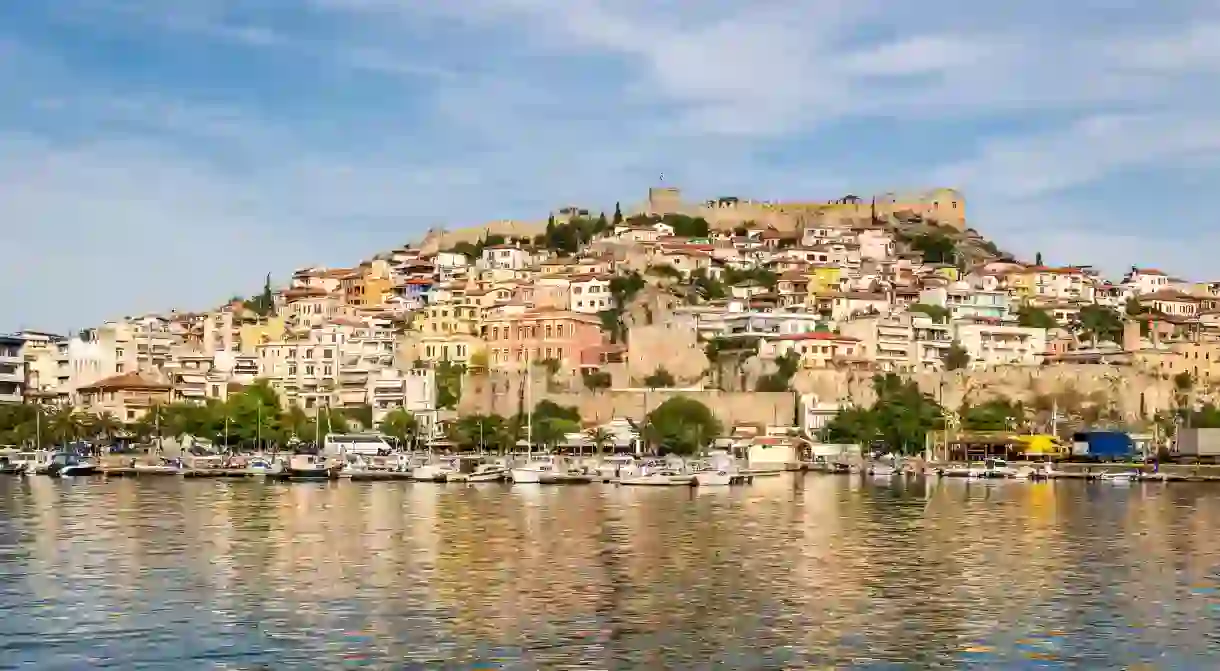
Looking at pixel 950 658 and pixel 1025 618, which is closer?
pixel 950 658

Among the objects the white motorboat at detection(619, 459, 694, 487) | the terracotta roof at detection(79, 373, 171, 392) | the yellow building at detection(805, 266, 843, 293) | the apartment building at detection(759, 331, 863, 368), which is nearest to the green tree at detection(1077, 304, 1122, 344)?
the yellow building at detection(805, 266, 843, 293)

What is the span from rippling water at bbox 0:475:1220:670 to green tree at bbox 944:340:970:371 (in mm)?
40918

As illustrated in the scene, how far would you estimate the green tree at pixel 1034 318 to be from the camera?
9812cm

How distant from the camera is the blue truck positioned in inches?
2987

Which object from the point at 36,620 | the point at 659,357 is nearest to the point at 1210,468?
the point at 659,357

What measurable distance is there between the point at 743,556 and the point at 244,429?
48.6 meters

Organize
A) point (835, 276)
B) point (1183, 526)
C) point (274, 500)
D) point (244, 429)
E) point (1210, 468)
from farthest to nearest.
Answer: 1. point (835, 276)
2. point (244, 429)
3. point (1210, 468)
4. point (274, 500)
5. point (1183, 526)

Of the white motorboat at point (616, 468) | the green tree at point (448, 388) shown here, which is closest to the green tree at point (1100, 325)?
the green tree at point (448, 388)

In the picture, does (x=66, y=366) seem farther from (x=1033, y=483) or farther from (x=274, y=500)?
(x=1033, y=483)

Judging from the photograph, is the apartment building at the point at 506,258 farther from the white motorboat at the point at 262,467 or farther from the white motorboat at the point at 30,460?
the white motorboat at the point at 262,467

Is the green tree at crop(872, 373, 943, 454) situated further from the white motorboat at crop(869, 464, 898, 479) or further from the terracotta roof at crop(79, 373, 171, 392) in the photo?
the terracotta roof at crop(79, 373, 171, 392)

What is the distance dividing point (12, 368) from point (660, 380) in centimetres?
3414

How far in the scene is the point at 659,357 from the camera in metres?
85.6

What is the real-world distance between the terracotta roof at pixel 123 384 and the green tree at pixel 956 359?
128 feet
